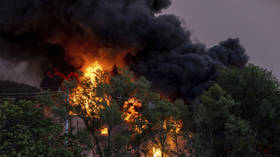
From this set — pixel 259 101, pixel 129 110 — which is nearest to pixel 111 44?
pixel 129 110

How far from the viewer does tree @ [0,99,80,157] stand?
9.11 metres

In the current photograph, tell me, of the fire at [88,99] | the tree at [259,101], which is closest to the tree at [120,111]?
the fire at [88,99]

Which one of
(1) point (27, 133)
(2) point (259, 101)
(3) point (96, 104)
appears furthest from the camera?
(2) point (259, 101)

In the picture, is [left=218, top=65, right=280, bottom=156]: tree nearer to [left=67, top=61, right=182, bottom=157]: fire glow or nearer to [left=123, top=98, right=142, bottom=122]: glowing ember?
[left=67, top=61, right=182, bottom=157]: fire glow

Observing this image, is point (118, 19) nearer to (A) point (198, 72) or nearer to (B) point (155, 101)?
(A) point (198, 72)

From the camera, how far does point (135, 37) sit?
25672 mm

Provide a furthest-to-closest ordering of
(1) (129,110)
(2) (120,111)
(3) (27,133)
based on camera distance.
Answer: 1. (1) (129,110)
2. (2) (120,111)
3. (3) (27,133)

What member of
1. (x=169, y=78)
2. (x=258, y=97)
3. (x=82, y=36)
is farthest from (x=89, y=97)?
(x=82, y=36)

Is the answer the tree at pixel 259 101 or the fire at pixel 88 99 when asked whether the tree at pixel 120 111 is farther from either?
the tree at pixel 259 101

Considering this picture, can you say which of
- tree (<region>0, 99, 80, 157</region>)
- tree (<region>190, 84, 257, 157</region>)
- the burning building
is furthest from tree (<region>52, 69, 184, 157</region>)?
the burning building

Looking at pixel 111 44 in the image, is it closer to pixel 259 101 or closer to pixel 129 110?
pixel 129 110

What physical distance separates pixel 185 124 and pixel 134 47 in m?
12.2

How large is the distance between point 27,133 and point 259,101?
13728 millimetres

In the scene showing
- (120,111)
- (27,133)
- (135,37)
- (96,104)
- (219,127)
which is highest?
(135,37)
